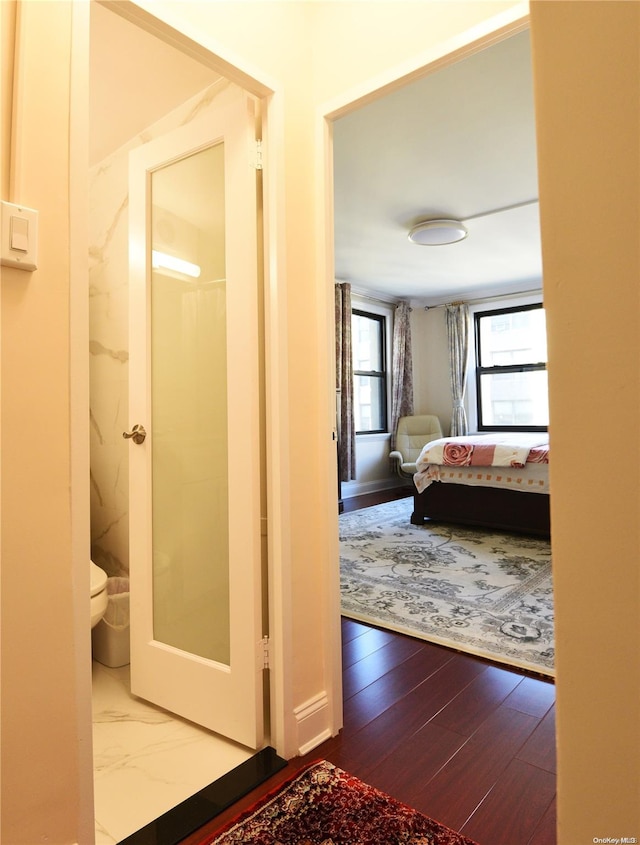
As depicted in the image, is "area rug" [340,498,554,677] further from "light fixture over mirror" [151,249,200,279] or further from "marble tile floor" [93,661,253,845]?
"light fixture over mirror" [151,249,200,279]

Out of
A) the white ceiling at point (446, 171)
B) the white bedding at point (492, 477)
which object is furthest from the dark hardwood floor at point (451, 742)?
the white ceiling at point (446, 171)

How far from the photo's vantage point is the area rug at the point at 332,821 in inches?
49.4

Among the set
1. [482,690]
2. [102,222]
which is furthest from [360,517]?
[102,222]

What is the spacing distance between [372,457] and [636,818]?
6.56 m

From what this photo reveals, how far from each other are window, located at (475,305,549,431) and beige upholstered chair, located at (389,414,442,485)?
67 centimetres

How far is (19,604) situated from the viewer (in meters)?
1.02

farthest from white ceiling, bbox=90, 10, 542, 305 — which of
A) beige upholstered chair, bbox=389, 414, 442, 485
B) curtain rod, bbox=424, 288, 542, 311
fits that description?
beige upholstered chair, bbox=389, 414, 442, 485

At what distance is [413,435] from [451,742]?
548 centimetres

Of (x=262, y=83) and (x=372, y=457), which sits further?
(x=372, y=457)

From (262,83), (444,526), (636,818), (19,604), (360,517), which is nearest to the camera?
(636,818)

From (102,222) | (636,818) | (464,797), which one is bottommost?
(464,797)

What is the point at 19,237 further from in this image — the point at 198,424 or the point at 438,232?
the point at 438,232

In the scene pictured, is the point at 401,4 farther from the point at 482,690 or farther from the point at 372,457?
the point at 372,457

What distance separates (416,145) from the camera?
10.3 ft
